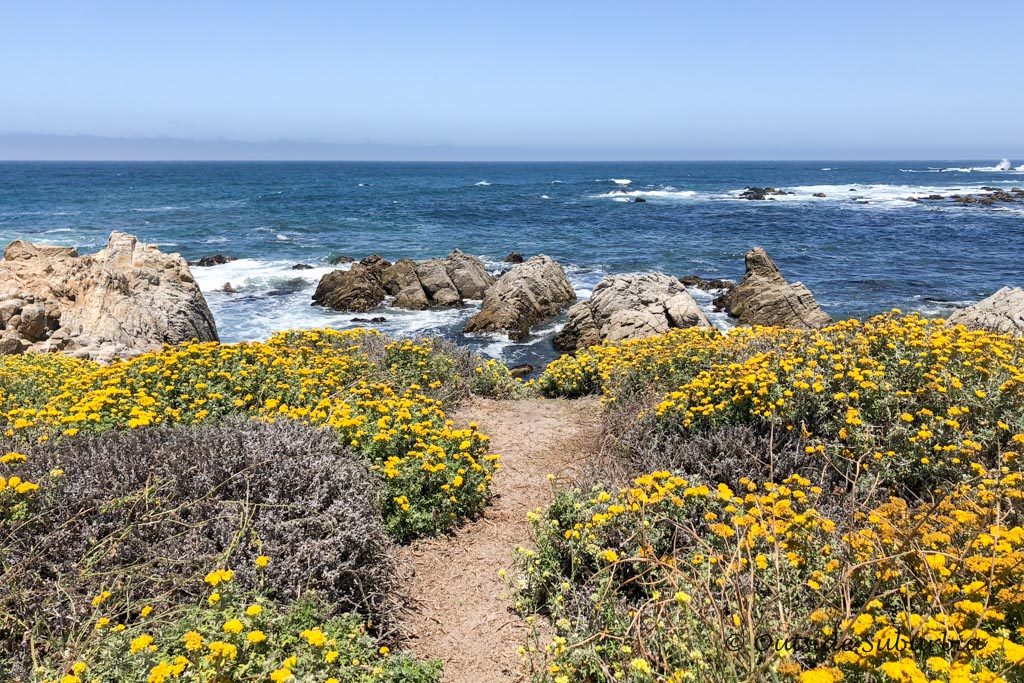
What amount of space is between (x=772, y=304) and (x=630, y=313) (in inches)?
225

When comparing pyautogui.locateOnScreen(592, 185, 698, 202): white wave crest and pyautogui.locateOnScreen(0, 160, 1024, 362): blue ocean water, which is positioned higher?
pyautogui.locateOnScreen(592, 185, 698, 202): white wave crest

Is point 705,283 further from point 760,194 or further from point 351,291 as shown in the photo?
point 760,194

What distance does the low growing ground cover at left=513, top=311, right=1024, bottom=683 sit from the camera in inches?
111

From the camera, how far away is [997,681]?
7.29ft

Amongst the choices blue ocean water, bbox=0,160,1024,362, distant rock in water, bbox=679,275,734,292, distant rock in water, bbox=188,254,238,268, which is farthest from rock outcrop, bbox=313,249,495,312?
distant rock in water, bbox=188,254,238,268

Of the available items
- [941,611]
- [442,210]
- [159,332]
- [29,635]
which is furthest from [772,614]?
[442,210]

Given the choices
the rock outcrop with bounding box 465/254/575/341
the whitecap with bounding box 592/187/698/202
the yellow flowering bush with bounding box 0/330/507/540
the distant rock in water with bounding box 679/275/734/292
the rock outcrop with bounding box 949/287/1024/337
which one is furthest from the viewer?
the whitecap with bounding box 592/187/698/202

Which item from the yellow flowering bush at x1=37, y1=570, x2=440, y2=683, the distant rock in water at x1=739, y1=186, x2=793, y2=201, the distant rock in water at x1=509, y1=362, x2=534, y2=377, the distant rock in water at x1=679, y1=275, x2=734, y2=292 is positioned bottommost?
the distant rock in water at x1=509, y1=362, x2=534, y2=377

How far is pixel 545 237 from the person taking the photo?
3959cm

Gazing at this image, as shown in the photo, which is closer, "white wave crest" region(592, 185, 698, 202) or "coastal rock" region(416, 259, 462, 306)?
"coastal rock" region(416, 259, 462, 306)

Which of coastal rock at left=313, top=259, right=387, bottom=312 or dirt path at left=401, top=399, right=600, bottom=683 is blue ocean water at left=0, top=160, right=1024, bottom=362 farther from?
dirt path at left=401, top=399, right=600, bottom=683

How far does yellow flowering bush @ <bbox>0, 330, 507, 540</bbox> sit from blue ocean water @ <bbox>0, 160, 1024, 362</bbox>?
436 inches

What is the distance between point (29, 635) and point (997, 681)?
443 cm

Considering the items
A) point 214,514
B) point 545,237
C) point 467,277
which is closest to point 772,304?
point 467,277
